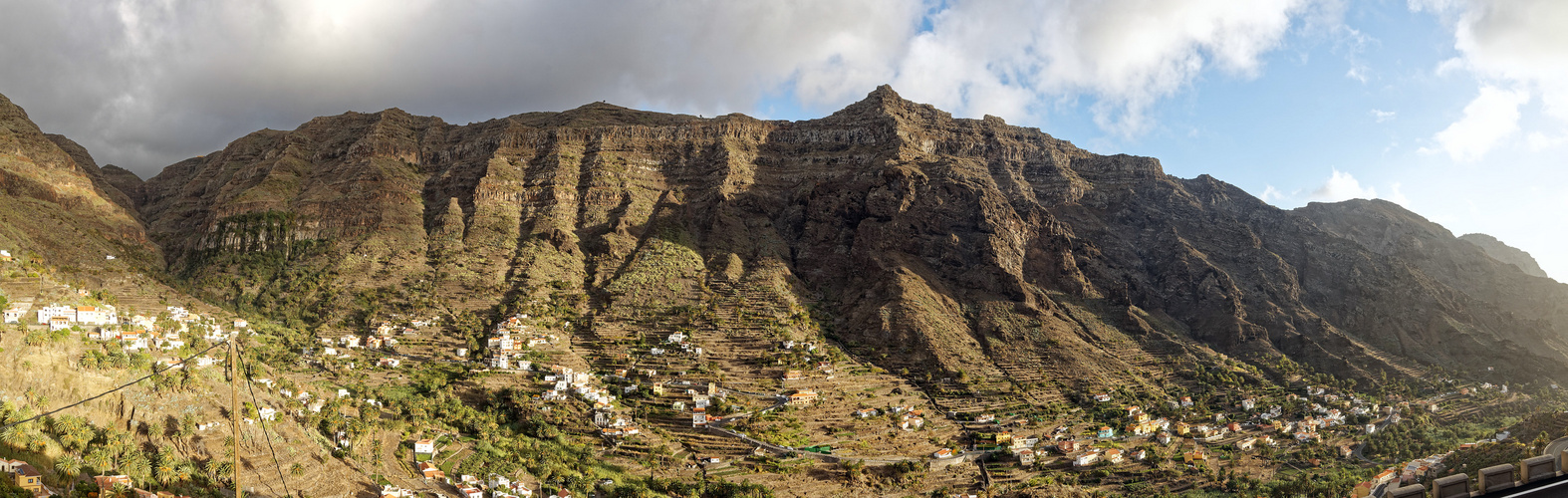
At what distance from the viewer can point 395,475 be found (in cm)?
4103

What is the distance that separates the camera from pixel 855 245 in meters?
84.5

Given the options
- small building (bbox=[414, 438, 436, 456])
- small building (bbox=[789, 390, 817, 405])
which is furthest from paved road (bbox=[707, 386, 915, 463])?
small building (bbox=[414, 438, 436, 456])

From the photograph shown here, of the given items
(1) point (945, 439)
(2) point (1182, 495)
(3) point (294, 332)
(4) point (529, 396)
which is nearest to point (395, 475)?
(4) point (529, 396)

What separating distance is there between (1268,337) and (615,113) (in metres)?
87.4

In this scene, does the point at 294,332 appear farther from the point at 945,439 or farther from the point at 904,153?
the point at 904,153

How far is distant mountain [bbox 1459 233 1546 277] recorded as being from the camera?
110 meters

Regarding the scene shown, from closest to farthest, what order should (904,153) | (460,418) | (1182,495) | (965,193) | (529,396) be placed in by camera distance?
(1182,495) → (460,418) → (529,396) → (965,193) → (904,153)

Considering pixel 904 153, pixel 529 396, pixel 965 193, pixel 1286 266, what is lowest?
pixel 529 396

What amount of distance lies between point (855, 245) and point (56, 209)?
78426 mm

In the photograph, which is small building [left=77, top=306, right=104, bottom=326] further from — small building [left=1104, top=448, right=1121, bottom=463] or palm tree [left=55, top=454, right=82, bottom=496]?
small building [left=1104, top=448, right=1121, bottom=463]

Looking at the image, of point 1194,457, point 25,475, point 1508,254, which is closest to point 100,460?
point 25,475

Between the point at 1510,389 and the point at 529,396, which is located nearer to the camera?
the point at 529,396

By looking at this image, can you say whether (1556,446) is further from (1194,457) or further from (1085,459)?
(1194,457)

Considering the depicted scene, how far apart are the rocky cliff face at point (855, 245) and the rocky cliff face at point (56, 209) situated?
4.90 m
